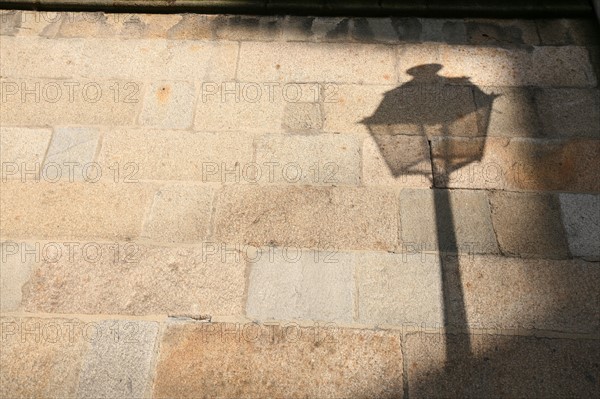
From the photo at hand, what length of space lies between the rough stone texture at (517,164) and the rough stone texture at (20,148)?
8.50 feet

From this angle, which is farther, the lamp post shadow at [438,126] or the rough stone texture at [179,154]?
the rough stone texture at [179,154]

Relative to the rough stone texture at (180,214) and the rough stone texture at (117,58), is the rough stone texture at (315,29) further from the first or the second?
the rough stone texture at (180,214)

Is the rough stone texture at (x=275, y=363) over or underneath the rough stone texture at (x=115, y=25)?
underneath

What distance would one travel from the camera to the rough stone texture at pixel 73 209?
98.0 inches

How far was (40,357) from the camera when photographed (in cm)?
217

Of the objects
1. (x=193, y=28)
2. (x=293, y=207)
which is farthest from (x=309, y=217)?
(x=193, y=28)

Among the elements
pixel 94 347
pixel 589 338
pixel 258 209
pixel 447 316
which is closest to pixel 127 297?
pixel 94 347

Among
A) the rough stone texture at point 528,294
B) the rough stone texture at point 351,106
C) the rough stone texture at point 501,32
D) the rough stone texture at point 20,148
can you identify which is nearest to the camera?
the rough stone texture at point 528,294

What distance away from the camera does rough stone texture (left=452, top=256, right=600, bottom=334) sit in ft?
7.18

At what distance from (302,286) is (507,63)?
2.24m

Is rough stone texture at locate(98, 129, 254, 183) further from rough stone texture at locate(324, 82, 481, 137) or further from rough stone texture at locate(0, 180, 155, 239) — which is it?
rough stone texture at locate(324, 82, 481, 137)

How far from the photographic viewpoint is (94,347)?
219 cm

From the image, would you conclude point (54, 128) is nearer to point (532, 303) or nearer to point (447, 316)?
point (447, 316)

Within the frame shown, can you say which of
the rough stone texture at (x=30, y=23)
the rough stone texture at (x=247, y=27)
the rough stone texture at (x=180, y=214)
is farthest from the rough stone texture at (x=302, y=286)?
the rough stone texture at (x=30, y=23)
